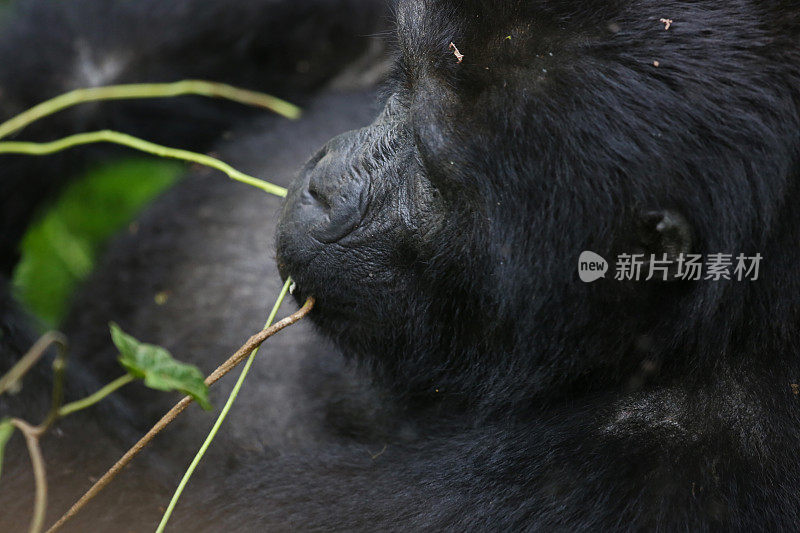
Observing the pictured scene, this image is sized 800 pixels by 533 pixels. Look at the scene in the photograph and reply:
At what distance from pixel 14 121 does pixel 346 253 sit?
1.67 m

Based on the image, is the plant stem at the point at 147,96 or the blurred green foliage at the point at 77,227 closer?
the plant stem at the point at 147,96

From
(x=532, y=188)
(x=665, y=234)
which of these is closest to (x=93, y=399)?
(x=532, y=188)

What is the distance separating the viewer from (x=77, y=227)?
472 cm

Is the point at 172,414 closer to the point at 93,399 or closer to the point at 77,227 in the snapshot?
the point at 93,399

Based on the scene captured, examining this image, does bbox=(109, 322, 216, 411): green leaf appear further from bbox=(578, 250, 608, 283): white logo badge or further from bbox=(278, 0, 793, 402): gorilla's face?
bbox=(578, 250, 608, 283): white logo badge

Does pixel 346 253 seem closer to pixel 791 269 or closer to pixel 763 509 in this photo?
pixel 791 269

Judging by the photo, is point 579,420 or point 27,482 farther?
point 27,482

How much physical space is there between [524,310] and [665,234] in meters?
0.44

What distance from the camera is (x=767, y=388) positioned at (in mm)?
2271

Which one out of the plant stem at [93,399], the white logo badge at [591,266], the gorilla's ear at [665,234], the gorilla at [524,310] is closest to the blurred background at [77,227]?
the gorilla at [524,310]

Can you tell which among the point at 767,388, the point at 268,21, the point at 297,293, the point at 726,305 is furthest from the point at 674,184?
the point at 268,21

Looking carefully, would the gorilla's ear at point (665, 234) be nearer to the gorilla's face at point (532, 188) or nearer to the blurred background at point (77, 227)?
the gorilla's face at point (532, 188)

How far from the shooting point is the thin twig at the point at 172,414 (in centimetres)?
221

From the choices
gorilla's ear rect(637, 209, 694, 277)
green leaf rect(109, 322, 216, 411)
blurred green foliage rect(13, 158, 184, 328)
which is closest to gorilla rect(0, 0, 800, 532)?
gorilla's ear rect(637, 209, 694, 277)
